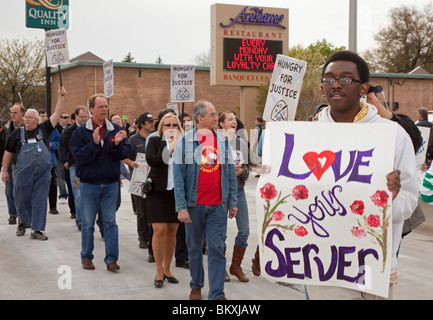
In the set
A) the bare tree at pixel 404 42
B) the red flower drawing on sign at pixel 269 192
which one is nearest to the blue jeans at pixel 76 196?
the red flower drawing on sign at pixel 269 192

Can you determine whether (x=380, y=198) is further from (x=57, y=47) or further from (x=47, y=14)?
(x=47, y=14)

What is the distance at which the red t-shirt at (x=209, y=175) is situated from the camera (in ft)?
20.1

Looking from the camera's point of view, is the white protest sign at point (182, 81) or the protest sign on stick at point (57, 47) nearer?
the protest sign on stick at point (57, 47)

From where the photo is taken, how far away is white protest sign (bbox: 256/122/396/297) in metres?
3.06

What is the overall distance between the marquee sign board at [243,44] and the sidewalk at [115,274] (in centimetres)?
1701

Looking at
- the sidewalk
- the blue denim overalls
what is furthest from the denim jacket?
the blue denim overalls

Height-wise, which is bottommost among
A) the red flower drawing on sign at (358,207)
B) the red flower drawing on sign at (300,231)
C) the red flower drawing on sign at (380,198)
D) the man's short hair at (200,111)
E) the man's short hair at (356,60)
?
the red flower drawing on sign at (300,231)

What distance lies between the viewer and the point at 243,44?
1063 inches

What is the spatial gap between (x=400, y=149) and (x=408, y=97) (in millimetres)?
49525

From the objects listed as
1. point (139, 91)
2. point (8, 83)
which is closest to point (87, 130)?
point (139, 91)

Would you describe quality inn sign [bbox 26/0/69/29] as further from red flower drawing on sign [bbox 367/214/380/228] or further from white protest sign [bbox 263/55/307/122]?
red flower drawing on sign [bbox 367/214/380/228]

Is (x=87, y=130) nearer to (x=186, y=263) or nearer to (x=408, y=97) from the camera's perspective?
(x=186, y=263)

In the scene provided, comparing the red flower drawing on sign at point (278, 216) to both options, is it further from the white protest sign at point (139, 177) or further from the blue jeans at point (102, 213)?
the white protest sign at point (139, 177)

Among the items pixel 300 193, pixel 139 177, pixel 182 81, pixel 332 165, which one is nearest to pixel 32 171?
pixel 139 177
